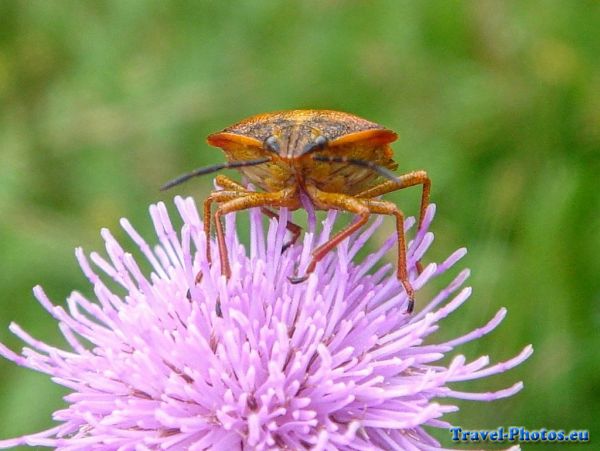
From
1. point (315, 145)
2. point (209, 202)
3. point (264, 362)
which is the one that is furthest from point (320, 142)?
point (264, 362)

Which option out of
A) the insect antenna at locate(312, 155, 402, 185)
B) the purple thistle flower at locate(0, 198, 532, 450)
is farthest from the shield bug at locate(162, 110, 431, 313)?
the purple thistle flower at locate(0, 198, 532, 450)

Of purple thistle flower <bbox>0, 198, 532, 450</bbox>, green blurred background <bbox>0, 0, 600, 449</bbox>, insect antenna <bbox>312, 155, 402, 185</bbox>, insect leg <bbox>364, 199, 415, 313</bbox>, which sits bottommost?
purple thistle flower <bbox>0, 198, 532, 450</bbox>

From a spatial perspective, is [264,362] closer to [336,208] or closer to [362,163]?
[336,208]

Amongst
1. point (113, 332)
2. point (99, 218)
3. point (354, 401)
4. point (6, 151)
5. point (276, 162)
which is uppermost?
point (6, 151)

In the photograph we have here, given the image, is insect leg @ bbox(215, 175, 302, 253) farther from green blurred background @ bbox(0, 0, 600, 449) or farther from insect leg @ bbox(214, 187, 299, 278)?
green blurred background @ bbox(0, 0, 600, 449)

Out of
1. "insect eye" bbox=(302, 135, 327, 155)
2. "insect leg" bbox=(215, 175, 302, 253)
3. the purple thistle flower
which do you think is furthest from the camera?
"insect leg" bbox=(215, 175, 302, 253)

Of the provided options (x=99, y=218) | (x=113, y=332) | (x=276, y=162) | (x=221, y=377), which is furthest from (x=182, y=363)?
(x=99, y=218)

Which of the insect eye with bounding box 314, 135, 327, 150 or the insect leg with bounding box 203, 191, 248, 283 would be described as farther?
the insect leg with bounding box 203, 191, 248, 283

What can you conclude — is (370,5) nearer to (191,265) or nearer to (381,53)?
(381,53)
